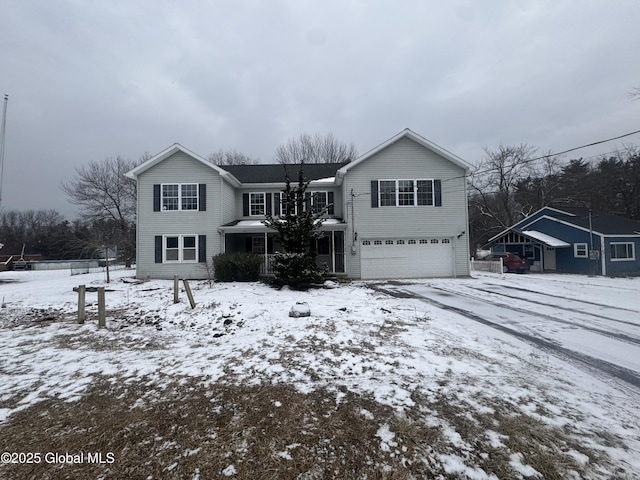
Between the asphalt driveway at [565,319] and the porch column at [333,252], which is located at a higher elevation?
the porch column at [333,252]

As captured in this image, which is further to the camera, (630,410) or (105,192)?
(105,192)

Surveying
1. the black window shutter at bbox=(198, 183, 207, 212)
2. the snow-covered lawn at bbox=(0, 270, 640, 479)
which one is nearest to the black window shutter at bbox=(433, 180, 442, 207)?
the snow-covered lawn at bbox=(0, 270, 640, 479)

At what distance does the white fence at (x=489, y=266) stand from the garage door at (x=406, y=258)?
17.3 feet

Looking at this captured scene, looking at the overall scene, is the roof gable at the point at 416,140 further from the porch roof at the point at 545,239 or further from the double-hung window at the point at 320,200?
the porch roof at the point at 545,239

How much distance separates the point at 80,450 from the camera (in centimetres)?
252

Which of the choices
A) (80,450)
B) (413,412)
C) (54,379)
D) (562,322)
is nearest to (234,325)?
(54,379)

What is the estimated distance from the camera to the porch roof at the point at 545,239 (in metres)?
20.6

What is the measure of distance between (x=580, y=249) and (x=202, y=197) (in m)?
24.7

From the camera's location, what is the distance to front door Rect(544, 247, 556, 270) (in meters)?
22.0

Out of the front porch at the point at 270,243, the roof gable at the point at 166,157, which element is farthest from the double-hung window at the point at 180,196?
the front porch at the point at 270,243

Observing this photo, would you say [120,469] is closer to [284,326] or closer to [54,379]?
[54,379]

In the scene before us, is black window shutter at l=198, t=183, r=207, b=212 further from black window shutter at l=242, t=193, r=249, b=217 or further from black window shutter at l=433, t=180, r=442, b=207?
black window shutter at l=433, t=180, r=442, b=207

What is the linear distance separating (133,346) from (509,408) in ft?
19.1

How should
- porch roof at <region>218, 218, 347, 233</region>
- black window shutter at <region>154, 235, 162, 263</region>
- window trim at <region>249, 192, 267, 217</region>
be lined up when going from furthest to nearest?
window trim at <region>249, 192, 267, 217</region>
black window shutter at <region>154, 235, 162, 263</region>
porch roof at <region>218, 218, 347, 233</region>
